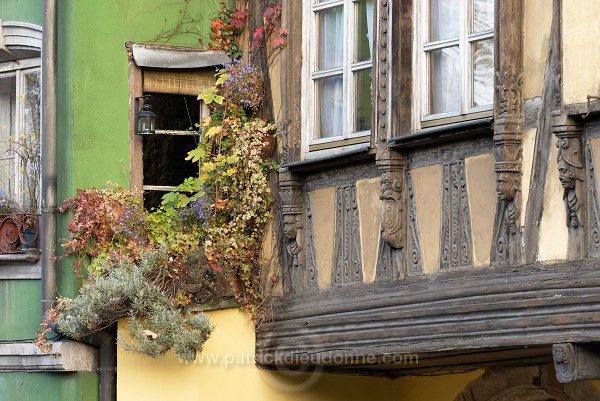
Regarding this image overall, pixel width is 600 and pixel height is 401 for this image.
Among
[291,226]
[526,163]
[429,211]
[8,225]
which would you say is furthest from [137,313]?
[526,163]

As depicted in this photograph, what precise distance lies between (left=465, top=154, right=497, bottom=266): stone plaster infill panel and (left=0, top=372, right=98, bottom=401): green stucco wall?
10.7ft

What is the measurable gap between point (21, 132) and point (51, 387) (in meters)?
2.07

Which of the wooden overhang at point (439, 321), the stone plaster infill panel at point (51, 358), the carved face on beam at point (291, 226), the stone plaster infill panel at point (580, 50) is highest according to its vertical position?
the stone plaster infill panel at point (580, 50)

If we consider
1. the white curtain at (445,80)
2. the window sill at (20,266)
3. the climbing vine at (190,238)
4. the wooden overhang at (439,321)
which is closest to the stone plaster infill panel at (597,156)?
the wooden overhang at (439,321)

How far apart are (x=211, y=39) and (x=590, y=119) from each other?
388cm

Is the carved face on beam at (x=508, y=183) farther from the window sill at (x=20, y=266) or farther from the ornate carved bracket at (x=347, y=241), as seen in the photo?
the window sill at (x=20, y=266)

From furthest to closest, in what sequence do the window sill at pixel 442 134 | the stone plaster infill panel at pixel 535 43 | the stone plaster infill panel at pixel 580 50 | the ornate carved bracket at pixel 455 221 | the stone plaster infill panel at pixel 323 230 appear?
the stone plaster infill panel at pixel 323 230 < the ornate carved bracket at pixel 455 221 < the window sill at pixel 442 134 < the stone plaster infill panel at pixel 535 43 < the stone plaster infill panel at pixel 580 50

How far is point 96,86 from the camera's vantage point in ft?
36.5

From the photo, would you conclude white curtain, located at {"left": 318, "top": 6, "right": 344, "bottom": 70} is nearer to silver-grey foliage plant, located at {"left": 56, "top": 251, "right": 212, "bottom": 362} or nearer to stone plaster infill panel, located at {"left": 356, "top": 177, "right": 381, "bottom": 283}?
stone plaster infill panel, located at {"left": 356, "top": 177, "right": 381, "bottom": 283}

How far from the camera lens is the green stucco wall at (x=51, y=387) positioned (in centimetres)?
1083

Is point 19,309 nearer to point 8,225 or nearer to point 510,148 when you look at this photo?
point 8,225

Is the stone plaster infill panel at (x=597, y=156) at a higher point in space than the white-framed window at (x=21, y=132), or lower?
lower

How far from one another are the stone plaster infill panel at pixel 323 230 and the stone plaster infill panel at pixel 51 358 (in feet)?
5.84

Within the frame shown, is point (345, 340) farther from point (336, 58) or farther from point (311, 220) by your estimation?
point (336, 58)
